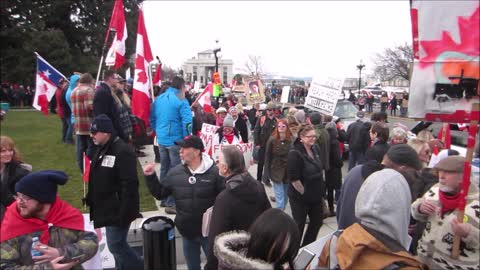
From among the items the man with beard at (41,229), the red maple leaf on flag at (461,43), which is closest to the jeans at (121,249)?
the man with beard at (41,229)

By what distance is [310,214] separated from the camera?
16.7 feet

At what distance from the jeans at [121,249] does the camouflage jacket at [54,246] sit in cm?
117

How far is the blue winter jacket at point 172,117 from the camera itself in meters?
6.64

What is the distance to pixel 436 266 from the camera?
297cm

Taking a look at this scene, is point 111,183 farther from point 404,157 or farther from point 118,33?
point 118,33

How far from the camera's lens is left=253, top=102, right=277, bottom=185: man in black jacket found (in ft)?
28.5

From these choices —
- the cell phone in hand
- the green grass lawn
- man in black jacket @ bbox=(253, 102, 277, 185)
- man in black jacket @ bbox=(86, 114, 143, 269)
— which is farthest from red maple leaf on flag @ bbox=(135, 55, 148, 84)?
the cell phone in hand

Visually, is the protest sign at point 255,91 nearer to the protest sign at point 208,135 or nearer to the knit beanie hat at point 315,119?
the protest sign at point 208,135

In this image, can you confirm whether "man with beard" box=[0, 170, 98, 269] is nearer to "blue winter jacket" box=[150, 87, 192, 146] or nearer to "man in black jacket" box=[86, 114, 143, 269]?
"man in black jacket" box=[86, 114, 143, 269]

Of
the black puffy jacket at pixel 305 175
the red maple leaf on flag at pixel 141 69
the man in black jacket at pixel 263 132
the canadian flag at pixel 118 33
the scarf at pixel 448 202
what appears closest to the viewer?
the scarf at pixel 448 202

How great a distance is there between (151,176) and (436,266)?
8.38ft

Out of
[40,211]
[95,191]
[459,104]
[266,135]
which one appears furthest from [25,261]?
[266,135]

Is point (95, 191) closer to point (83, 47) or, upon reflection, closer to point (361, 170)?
point (361, 170)

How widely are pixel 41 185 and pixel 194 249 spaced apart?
1.98m
